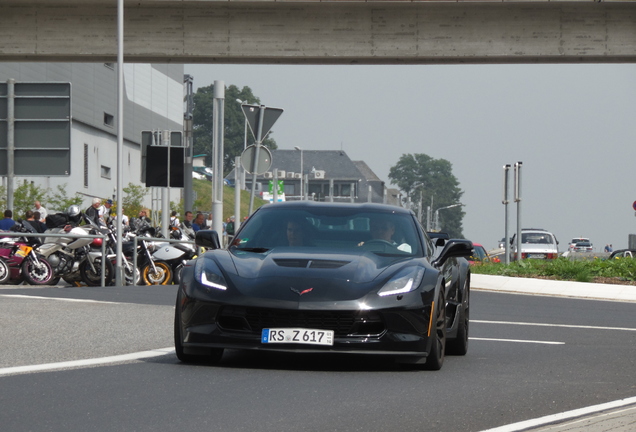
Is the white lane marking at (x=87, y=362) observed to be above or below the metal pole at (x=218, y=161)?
below

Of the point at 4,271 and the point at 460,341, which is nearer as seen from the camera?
the point at 460,341

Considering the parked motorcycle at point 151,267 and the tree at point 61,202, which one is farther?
the tree at point 61,202

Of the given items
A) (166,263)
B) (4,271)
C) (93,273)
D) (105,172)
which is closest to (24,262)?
(4,271)

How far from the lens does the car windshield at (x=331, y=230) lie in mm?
9922

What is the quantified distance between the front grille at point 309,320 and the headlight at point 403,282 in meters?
0.21

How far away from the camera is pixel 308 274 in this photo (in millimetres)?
8828

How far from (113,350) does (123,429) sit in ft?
13.7

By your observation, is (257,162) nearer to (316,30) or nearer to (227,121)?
(316,30)

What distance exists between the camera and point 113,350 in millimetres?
10195

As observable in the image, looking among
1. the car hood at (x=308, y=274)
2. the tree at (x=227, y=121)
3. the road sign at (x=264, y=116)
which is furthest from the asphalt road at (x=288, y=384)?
the tree at (x=227, y=121)

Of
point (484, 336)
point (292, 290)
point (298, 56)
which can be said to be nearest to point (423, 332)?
→ point (292, 290)

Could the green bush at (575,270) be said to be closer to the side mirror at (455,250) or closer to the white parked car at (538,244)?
the side mirror at (455,250)

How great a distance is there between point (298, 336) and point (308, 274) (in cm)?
48

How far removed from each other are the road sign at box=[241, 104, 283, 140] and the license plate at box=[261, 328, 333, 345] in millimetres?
12784
